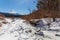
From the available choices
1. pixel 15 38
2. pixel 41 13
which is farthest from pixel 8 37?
pixel 41 13

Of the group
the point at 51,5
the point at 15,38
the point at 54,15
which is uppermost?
the point at 51,5

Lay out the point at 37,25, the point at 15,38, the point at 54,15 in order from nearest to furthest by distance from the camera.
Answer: the point at 15,38
the point at 37,25
the point at 54,15

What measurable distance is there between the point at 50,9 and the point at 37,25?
2.24 ft

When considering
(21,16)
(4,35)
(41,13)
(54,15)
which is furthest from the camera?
(21,16)

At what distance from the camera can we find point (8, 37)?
9.19ft

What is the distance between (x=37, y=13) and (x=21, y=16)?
0.65 metres

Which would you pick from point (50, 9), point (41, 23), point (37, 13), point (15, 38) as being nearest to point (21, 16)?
point (37, 13)

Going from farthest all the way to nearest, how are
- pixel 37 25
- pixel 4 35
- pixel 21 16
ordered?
1. pixel 21 16
2. pixel 37 25
3. pixel 4 35

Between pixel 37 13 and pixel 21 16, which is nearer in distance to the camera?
pixel 37 13

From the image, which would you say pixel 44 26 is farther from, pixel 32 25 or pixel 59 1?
pixel 59 1

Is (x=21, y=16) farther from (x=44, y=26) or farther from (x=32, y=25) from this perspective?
(x=44, y=26)

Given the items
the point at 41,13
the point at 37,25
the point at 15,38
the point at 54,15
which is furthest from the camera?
the point at 41,13

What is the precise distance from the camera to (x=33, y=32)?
9.70 feet

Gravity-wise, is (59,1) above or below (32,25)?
above
